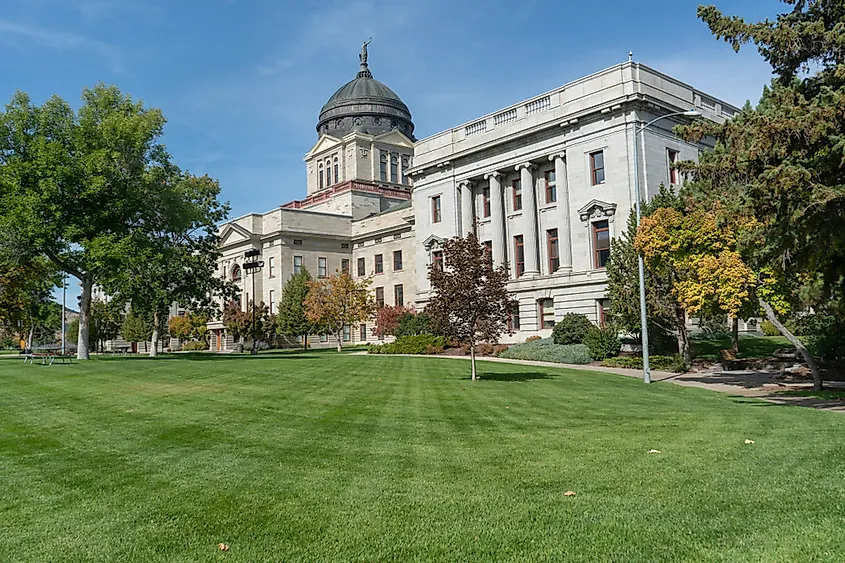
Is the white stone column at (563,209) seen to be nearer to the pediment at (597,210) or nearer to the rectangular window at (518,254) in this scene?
the pediment at (597,210)

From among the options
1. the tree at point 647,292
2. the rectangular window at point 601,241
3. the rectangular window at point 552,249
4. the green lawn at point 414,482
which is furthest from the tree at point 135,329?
the green lawn at point 414,482

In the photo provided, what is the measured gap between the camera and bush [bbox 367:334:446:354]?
4528 centimetres

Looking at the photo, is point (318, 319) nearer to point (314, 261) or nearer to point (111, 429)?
point (314, 261)

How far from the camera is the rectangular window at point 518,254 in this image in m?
50.1

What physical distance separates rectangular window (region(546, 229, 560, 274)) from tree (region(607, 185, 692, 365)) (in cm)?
1417

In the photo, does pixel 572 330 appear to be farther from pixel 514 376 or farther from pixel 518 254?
pixel 514 376

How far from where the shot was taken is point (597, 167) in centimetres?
4453

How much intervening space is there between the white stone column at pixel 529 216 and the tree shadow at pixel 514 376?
21526 millimetres

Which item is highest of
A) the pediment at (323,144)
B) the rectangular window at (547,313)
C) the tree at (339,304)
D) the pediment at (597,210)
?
the pediment at (323,144)

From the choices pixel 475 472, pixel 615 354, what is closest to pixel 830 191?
pixel 475 472

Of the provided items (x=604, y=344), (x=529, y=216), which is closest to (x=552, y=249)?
(x=529, y=216)

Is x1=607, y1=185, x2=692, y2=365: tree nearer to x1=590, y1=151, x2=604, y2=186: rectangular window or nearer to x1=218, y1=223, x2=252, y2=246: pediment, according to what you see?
x1=590, y1=151, x2=604, y2=186: rectangular window

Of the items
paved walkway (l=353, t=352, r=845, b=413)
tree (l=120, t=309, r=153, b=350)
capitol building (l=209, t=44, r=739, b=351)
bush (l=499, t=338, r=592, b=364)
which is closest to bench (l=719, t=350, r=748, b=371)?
paved walkway (l=353, t=352, r=845, b=413)

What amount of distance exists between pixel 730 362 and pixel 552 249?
65.4 ft
